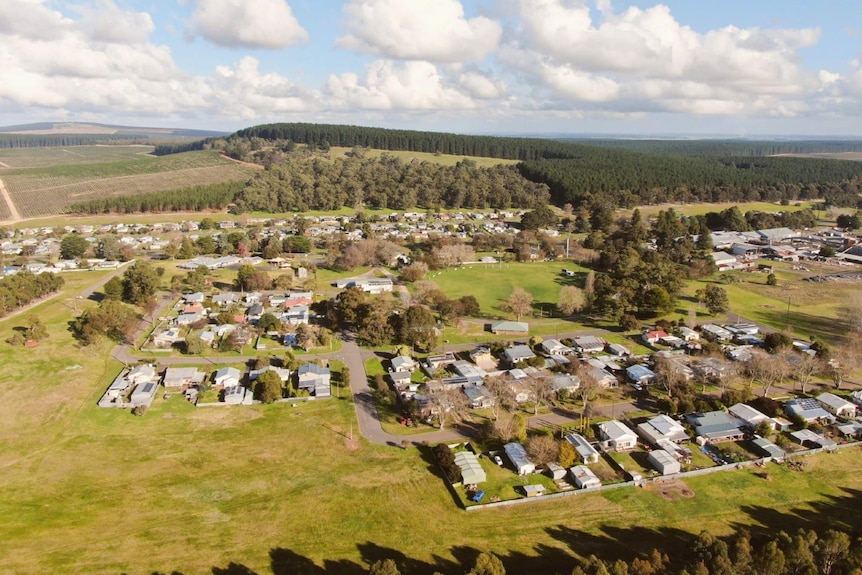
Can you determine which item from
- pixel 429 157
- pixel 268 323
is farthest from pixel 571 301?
pixel 429 157

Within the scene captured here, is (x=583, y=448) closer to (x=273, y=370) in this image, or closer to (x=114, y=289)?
(x=273, y=370)

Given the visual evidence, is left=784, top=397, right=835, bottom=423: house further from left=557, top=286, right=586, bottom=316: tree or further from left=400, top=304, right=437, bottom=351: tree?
left=400, top=304, right=437, bottom=351: tree

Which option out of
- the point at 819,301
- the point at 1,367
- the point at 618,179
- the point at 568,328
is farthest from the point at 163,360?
the point at 618,179

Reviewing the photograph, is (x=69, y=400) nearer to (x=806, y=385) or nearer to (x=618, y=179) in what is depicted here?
(x=806, y=385)

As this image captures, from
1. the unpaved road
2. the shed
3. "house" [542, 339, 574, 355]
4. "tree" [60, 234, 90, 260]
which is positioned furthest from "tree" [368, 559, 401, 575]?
the unpaved road

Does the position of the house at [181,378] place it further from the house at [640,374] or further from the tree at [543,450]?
the house at [640,374]

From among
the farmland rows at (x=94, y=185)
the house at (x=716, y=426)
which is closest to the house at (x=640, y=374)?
the house at (x=716, y=426)
